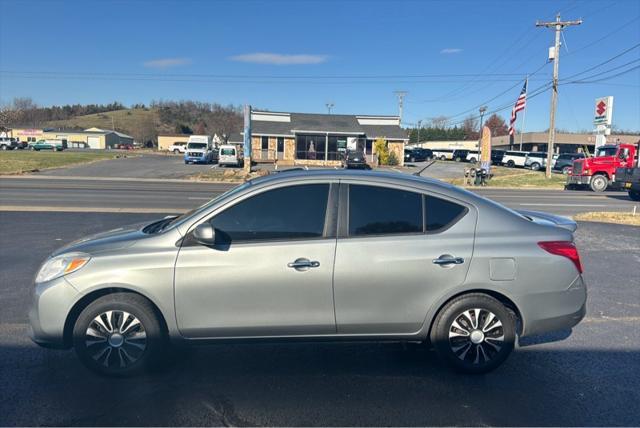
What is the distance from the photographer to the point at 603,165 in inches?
996

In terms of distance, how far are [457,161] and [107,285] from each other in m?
63.4

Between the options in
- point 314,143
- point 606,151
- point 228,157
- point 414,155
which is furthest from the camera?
point 414,155

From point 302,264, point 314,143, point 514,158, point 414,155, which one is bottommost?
point 302,264

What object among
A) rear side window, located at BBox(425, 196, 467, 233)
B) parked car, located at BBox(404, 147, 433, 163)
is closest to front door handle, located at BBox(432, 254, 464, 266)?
rear side window, located at BBox(425, 196, 467, 233)

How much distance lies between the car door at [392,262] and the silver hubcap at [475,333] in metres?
0.31

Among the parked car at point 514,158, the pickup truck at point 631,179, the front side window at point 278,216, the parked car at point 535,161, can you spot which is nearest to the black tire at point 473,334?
the front side window at point 278,216

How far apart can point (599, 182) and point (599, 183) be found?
57 mm

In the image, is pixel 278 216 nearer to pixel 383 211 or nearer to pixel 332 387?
pixel 383 211

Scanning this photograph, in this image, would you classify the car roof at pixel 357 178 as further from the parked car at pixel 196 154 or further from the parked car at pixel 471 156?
the parked car at pixel 471 156

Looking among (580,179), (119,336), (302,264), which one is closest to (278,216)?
(302,264)

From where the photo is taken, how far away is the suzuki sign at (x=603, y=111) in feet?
111

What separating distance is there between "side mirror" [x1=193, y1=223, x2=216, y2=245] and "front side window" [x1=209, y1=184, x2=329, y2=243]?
11 cm

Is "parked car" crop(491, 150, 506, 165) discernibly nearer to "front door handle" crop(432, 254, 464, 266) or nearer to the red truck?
the red truck

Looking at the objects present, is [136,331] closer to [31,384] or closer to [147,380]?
[147,380]
